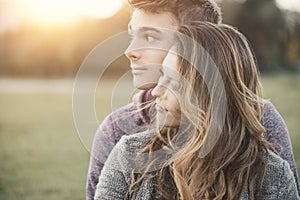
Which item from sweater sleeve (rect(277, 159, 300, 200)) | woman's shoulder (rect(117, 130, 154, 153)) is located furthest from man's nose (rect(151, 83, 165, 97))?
sweater sleeve (rect(277, 159, 300, 200))

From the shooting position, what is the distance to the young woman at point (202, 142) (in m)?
1.81

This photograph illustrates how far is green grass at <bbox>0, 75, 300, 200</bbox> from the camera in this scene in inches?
167

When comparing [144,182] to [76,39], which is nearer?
[144,182]

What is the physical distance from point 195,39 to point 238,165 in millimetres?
370

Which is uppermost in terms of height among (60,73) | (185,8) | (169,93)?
(185,8)

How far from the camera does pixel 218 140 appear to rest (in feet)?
6.10

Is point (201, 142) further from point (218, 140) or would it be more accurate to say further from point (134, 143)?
point (134, 143)

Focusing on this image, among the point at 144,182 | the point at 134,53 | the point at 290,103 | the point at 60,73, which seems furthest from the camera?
the point at 60,73

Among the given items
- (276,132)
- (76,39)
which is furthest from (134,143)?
(76,39)

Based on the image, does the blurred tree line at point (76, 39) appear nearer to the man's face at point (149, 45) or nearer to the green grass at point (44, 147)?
the green grass at point (44, 147)

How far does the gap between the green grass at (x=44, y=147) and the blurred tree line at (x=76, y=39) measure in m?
3.66

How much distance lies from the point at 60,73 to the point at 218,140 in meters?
13.2

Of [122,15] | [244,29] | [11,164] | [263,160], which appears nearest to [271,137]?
[263,160]

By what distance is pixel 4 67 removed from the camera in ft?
45.8
